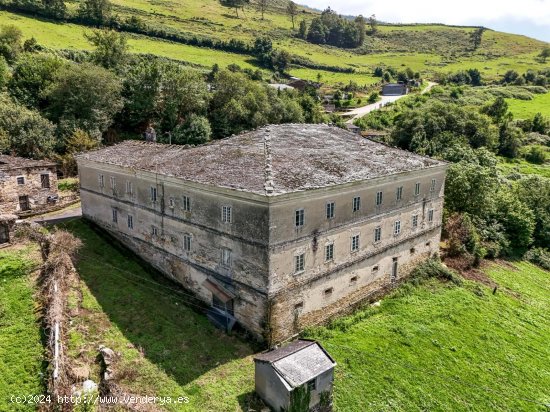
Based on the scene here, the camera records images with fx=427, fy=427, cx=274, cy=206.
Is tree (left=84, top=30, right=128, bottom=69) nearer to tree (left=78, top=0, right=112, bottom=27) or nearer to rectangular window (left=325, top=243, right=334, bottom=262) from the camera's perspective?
tree (left=78, top=0, right=112, bottom=27)

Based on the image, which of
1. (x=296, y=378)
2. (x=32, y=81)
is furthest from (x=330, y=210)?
(x=32, y=81)

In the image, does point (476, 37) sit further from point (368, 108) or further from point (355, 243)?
point (355, 243)

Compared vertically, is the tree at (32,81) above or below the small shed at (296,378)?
above

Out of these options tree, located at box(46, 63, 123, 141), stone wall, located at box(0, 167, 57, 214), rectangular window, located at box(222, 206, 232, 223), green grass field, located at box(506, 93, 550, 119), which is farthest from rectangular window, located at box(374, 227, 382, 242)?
green grass field, located at box(506, 93, 550, 119)

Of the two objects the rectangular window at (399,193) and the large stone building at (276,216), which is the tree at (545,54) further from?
the rectangular window at (399,193)

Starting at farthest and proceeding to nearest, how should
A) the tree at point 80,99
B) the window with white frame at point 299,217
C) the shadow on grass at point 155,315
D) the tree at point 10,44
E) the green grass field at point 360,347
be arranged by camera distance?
the tree at point 10,44 → the tree at point 80,99 → the window with white frame at point 299,217 → the shadow on grass at point 155,315 → the green grass field at point 360,347

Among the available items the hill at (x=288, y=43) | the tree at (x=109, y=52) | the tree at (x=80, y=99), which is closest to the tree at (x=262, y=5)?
the hill at (x=288, y=43)

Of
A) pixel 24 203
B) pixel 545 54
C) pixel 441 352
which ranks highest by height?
pixel 545 54
